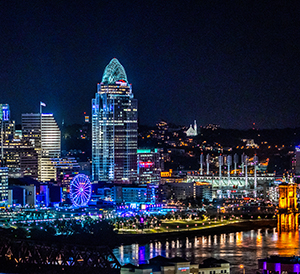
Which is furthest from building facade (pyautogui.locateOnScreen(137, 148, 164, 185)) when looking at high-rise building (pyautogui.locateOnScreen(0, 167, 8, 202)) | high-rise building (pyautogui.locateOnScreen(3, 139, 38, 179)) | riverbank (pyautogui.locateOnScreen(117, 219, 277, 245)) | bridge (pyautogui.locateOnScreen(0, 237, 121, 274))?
bridge (pyautogui.locateOnScreen(0, 237, 121, 274))

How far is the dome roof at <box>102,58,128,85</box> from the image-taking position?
2146 inches

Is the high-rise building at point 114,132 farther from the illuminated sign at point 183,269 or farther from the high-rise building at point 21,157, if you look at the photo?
the illuminated sign at point 183,269

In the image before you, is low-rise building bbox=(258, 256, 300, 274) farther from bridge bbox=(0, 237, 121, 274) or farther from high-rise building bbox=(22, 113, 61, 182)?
high-rise building bbox=(22, 113, 61, 182)

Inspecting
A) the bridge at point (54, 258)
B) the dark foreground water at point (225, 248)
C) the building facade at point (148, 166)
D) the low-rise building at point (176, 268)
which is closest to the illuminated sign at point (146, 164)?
the building facade at point (148, 166)

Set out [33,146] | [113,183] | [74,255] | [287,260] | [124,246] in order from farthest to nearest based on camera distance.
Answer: [33,146] → [113,183] → [124,246] → [74,255] → [287,260]

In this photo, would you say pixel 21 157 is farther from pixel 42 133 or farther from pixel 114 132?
pixel 114 132

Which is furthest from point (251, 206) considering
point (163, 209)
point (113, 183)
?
point (113, 183)

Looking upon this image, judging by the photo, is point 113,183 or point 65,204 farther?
point 113,183

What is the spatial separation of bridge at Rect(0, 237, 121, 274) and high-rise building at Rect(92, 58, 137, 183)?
26582 millimetres

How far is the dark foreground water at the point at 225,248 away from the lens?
94.4 ft

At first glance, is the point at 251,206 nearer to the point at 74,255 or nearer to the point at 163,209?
the point at 163,209

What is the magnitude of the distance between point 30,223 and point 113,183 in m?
16.2

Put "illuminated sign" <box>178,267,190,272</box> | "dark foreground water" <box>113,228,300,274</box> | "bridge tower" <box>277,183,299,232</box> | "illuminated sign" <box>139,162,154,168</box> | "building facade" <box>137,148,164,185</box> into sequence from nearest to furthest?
A: "illuminated sign" <box>178,267,190,272</box> → "dark foreground water" <box>113,228,300,274</box> → "bridge tower" <box>277,183,299,232</box> → "building facade" <box>137,148,164,185</box> → "illuminated sign" <box>139,162,154,168</box>

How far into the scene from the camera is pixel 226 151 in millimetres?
79500
